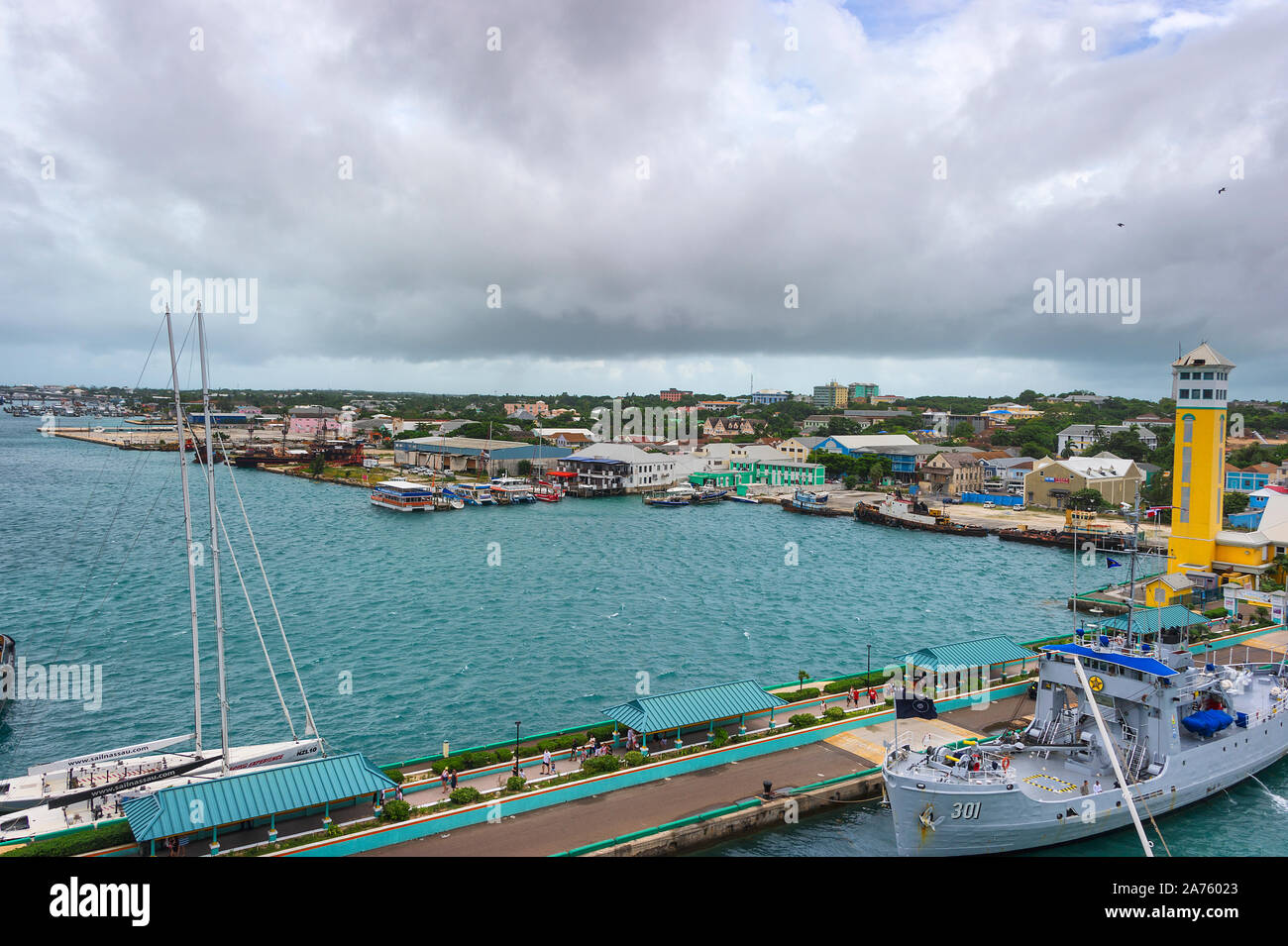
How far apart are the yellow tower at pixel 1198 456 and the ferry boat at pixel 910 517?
30.0 m

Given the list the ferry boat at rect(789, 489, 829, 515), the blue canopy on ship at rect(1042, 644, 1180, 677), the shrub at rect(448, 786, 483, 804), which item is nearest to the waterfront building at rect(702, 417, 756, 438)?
the ferry boat at rect(789, 489, 829, 515)

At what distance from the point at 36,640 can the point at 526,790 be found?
101 ft

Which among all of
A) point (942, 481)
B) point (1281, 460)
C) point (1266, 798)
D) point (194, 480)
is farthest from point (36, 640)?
→ point (1281, 460)

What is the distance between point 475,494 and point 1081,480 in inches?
2757

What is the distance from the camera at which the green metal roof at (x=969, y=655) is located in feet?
97.1

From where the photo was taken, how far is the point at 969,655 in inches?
1198

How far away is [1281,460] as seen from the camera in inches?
3787

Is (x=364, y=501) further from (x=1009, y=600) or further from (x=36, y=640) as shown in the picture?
(x=1009, y=600)

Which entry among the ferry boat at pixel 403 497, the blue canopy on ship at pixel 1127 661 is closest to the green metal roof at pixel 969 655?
the blue canopy on ship at pixel 1127 661

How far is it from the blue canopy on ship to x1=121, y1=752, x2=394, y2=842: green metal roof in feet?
60.6

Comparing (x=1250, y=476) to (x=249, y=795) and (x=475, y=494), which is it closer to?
(x=475, y=494)

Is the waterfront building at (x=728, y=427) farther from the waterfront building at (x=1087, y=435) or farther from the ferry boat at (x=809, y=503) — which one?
the ferry boat at (x=809, y=503)

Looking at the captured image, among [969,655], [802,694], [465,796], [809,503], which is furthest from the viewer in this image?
[809,503]

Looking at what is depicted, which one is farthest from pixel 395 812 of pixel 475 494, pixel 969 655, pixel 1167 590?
pixel 475 494
